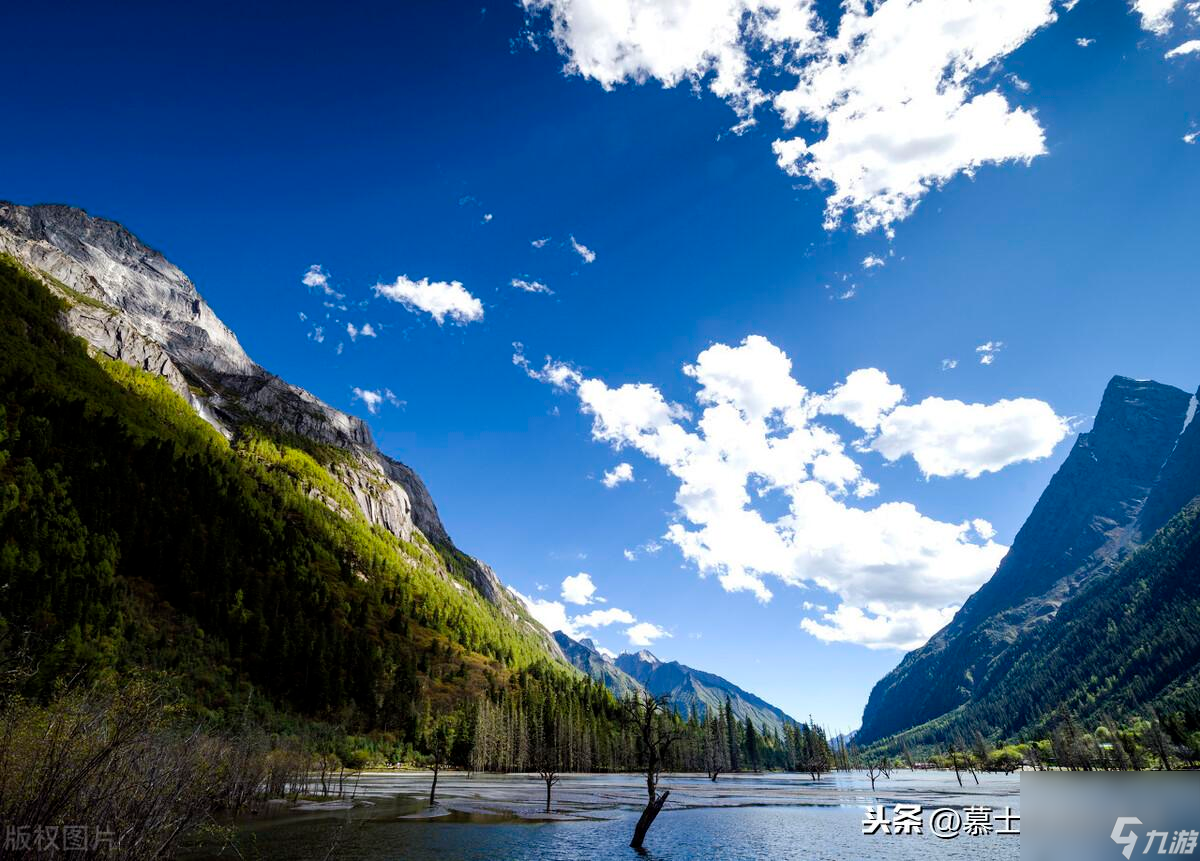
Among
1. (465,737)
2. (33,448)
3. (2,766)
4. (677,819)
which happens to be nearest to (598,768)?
(465,737)

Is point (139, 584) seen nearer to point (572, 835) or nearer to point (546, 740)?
point (546, 740)

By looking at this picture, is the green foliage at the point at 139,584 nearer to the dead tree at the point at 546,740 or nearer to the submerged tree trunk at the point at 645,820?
the dead tree at the point at 546,740

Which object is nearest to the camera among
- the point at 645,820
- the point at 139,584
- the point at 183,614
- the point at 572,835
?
the point at 645,820

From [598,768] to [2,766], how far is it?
198 metres

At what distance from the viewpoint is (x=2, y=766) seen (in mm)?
13625

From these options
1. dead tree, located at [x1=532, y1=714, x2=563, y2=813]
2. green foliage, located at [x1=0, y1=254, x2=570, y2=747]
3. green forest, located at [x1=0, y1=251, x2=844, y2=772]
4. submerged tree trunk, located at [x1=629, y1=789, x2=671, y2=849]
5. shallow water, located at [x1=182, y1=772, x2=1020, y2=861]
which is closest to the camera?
shallow water, located at [x1=182, y1=772, x2=1020, y2=861]

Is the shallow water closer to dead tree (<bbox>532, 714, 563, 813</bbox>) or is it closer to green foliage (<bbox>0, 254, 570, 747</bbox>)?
green foliage (<bbox>0, 254, 570, 747</bbox>)

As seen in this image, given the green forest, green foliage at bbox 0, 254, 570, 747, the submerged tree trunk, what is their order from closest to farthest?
the submerged tree trunk → green foliage at bbox 0, 254, 570, 747 → the green forest

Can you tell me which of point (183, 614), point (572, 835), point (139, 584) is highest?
point (139, 584)

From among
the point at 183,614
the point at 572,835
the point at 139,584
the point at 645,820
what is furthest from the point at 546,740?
the point at 645,820

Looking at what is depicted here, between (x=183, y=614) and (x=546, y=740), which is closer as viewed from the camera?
(x=183, y=614)

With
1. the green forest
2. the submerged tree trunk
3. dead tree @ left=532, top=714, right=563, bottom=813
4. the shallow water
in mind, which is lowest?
the shallow water

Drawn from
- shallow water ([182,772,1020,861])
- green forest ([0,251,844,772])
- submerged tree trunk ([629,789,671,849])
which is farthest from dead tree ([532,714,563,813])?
submerged tree trunk ([629,789,671,849])

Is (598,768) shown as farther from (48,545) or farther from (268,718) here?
(48,545)
